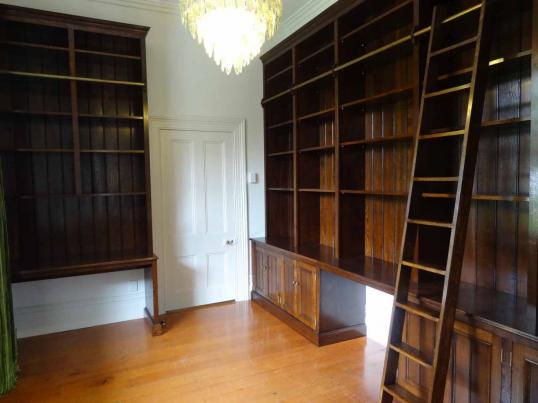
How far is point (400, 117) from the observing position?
2.85 meters

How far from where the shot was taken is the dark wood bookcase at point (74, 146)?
3.22 meters

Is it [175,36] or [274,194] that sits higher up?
[175,36]

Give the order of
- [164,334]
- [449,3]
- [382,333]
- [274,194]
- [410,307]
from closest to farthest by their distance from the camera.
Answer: [410,307] → [449,3] → [382,333] → [164,334] → [274,194]

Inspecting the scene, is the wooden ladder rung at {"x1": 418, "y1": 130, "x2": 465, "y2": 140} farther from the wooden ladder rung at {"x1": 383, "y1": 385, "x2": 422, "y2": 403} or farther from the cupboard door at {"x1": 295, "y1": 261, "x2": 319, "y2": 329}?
the cupboard door at {"x1": 295, "y1": 261, "x2": 319, "y2": 329}

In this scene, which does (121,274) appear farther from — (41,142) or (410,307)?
(410,307)

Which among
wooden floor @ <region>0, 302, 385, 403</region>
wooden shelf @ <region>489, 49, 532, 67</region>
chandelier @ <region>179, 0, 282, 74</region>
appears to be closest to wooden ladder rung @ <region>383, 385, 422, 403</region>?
wooden floor @ <region>0, 302, 385, 403</region>

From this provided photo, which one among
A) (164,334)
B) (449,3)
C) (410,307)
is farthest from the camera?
(164,334)

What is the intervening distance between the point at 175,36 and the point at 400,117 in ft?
8.34

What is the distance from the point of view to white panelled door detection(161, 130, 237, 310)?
3.99m

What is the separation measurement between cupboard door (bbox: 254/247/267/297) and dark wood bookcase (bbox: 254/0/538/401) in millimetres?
157

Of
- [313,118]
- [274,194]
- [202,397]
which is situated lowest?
[202,397]

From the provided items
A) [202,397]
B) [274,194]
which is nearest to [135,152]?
[274,194]

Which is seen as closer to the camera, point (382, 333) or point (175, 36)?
point (382, 333)

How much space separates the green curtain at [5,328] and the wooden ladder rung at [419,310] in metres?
2.68
